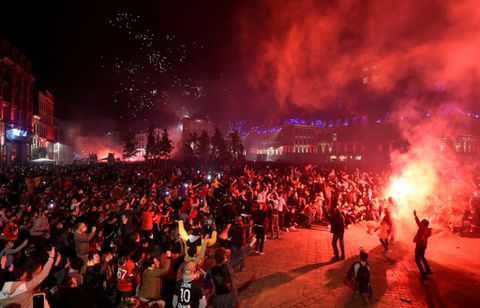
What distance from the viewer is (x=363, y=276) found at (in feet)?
19.8

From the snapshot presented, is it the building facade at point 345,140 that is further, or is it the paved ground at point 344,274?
the building facade at point 345,140

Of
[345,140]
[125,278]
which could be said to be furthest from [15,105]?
[345,140]

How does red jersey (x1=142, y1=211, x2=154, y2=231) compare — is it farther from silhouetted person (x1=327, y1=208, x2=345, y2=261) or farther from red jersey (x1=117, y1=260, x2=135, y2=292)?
silhouetted person (x1=327, y1=208, x2=345, y2=261)

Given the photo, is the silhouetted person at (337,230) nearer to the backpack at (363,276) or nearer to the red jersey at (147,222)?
the backpack at (363,276)

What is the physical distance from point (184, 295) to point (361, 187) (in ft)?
51.6

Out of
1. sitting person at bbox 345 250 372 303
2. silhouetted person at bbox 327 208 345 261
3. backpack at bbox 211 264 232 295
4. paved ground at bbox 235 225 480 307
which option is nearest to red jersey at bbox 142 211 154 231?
paved ground at bbox 235 225 480 307

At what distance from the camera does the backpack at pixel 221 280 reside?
173 inches

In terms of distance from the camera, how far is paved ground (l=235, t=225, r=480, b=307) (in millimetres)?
6180

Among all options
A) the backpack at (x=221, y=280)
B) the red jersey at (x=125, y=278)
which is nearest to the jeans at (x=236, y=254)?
the red jersey at (x=125, y=278)

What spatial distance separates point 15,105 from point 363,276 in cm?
5715

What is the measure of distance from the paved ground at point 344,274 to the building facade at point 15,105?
4652 centimetres

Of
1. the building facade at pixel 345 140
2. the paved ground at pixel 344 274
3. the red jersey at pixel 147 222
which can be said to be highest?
the building facade at pixel 345 140

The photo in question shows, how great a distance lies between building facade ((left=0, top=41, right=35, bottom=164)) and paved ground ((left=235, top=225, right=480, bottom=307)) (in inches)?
1831

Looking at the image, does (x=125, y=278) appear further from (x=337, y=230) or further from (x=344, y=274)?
(x=337, y=230)
